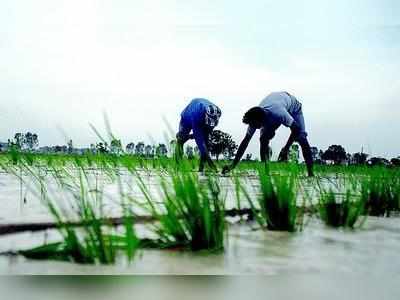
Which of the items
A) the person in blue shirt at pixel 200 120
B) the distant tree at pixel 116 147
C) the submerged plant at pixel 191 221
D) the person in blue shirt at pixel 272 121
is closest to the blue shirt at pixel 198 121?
the person in blue shirt at pixel 200 120

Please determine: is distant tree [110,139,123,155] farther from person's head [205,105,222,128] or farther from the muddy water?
person's head [205,105,222,128]

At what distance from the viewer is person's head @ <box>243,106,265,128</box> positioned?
3.74 meters

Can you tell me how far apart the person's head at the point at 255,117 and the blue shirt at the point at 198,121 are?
12.9 inches

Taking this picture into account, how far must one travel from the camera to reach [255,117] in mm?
3756

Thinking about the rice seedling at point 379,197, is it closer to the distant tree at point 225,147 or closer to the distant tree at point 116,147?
the distant tree at point 225,147

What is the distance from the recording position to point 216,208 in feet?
3.06

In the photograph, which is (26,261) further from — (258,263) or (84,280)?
(258,263)


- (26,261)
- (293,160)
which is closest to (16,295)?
(26,261)

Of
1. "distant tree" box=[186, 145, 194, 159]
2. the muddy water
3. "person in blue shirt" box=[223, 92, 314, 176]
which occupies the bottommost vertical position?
the muddy water

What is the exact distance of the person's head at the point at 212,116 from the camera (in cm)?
387

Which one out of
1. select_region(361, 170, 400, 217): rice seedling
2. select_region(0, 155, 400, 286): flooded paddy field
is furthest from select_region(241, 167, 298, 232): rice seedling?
select_region(361, 170, 400, 217): rice seedling

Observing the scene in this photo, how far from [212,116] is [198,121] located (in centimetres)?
11

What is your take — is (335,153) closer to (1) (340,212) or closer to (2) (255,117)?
(1) (340,212)

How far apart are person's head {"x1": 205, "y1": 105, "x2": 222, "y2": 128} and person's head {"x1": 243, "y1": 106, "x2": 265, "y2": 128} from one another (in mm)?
266
